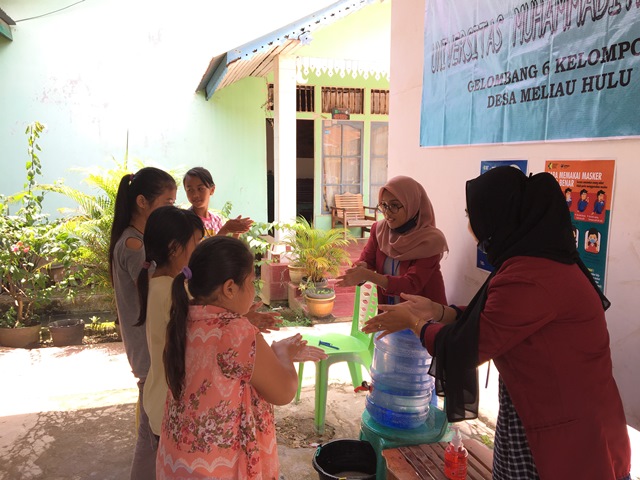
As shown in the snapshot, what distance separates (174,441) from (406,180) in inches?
75.1

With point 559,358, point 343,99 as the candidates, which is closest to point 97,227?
point 559,358

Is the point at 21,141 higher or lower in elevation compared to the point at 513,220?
higher

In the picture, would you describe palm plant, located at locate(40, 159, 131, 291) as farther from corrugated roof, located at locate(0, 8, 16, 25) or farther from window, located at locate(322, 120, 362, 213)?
window, located at locate(322, 120, 362, 213)

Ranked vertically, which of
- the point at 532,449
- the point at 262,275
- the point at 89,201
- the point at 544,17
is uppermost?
the point at 544,17

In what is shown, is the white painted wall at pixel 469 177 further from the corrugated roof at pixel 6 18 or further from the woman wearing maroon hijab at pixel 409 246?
the corrugated roof at pixel 6 18

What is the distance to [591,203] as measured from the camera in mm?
2283

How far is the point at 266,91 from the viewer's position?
7.98 m

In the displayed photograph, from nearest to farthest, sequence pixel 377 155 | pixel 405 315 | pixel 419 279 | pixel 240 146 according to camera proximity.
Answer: pixel 405 315, pixel 419 279, pixel 240 146, pixel 377 155

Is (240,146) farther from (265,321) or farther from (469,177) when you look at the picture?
(265,321)

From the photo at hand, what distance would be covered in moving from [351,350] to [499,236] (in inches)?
75.7

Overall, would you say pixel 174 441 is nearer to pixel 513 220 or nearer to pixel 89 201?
pixel 513 220

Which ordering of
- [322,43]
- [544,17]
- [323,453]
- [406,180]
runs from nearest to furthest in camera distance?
[544,17]
[323,453]
[406,180]
[322,43]

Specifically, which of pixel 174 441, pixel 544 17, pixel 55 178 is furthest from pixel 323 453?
pixel 55 178

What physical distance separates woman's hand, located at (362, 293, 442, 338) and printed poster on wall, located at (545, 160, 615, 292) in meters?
0.87
